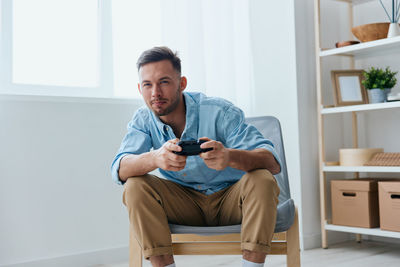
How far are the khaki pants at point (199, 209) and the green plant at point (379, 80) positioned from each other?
4.49 feet

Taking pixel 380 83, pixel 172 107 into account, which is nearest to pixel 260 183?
pixel 172 107

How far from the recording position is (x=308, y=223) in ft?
9.04

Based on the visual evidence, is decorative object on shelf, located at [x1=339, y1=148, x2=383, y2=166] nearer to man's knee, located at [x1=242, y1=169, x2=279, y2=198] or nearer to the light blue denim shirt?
the light blue denim shirt

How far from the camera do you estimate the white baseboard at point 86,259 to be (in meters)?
2.23

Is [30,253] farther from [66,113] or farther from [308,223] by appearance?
[308,223]

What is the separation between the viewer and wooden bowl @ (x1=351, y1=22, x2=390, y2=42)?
2541 mm

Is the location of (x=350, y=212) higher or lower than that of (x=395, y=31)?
lower

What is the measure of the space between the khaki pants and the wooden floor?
88 centimetres

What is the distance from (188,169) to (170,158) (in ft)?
0.76

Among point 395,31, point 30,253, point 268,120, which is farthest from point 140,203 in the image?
point 395,31

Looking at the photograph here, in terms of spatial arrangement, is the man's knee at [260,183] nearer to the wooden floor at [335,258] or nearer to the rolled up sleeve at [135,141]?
the rolled up sleeve at [135,141]

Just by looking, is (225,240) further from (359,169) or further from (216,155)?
(359,169)

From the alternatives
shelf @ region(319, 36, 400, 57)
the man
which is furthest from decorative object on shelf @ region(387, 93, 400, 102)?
the man

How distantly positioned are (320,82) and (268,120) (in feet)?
3.08
